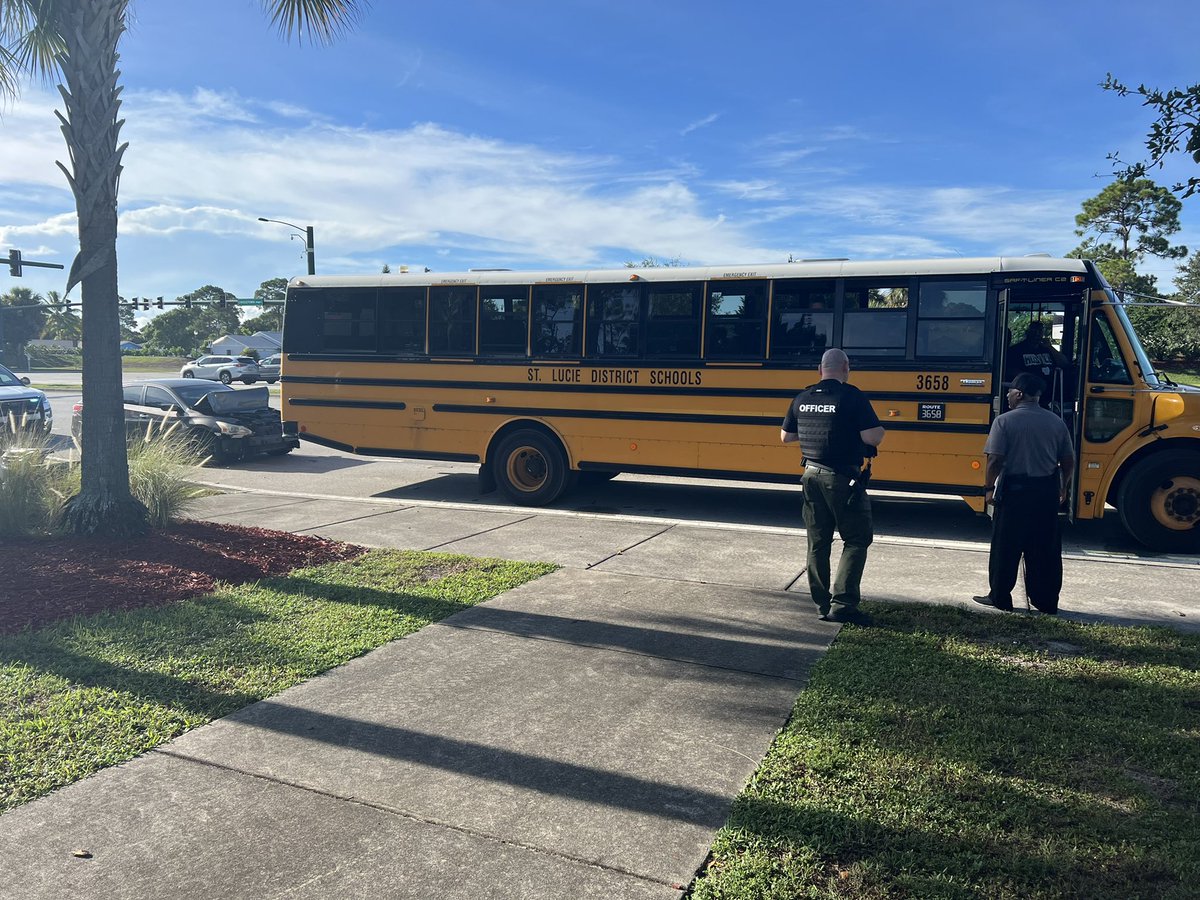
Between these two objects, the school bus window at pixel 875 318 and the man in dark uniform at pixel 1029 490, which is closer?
the man in dark uniform at pixel 1029 490

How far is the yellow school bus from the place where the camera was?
845cm

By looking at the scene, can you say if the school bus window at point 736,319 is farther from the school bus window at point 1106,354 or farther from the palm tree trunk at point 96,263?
the palm tree trunk at point 96,263

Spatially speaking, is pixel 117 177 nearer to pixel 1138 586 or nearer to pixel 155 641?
pixel 155 641

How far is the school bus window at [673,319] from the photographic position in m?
10.0

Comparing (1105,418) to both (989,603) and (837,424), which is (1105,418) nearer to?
(989,603)

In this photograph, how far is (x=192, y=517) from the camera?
9.60 metres

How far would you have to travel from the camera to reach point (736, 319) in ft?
32.1

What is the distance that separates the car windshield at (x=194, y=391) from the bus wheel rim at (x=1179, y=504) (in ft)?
45.7

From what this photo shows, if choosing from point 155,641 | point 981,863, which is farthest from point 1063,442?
point 155,641

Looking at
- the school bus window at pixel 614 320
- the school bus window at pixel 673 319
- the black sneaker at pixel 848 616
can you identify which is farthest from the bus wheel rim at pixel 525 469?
the black sneaker at pixel 848 616

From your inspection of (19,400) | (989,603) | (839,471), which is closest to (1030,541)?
(989,603)

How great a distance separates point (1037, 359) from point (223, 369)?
51264mm

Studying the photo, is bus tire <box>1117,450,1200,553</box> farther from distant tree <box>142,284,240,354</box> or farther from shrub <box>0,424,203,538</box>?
distant tree <box>142,284,240,354</box>

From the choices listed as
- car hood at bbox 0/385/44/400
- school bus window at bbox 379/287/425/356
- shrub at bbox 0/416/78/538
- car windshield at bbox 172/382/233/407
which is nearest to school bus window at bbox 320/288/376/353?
school bus window at bbox 379/287/425/356
